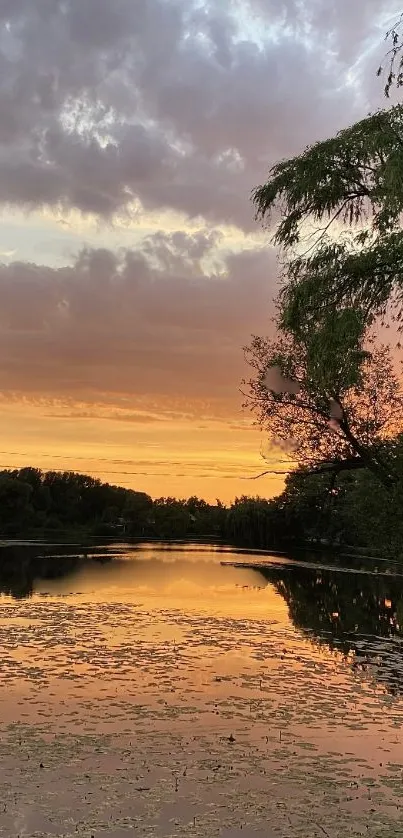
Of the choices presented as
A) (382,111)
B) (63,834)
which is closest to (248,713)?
(63,834)

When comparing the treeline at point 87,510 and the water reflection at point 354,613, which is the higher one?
the treeline at point 87,510

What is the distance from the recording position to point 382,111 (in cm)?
982

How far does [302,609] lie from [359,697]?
17.7 meters

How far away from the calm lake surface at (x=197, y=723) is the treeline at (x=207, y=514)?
4.54 m

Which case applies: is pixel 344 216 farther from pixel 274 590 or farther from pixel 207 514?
pixel 207 514

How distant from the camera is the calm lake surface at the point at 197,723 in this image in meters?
9.48

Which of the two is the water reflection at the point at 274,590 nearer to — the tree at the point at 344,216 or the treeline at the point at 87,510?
the tree at the point at 344,216

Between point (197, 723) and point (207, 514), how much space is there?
150 m

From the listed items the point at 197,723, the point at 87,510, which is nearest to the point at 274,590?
the point at 197,723

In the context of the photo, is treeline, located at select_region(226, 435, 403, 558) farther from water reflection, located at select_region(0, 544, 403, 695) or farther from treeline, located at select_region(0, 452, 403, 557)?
water reflection, located at select_region(0, 544, 403, 695)

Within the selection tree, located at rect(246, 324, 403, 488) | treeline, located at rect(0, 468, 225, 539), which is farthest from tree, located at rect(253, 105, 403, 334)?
treeline, located at rect(0, 468, 225, 539)

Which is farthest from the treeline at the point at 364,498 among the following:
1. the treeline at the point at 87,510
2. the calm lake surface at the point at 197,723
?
the treeline at the point at 87,510

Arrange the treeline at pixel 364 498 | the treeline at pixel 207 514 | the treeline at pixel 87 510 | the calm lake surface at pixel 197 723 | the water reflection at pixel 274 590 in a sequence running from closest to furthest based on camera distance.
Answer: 1. the calm lake surface at pixel 197 723
2. the treeline at pixel 364 498
3. the treeline at pixel 207 514
4. the water reflection at pixel 274 590
5. the treeline at pixel 87 510

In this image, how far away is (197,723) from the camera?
13773mm
